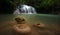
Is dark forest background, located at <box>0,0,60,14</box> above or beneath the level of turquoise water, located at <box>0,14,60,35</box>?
above

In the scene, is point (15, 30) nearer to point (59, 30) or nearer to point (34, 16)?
point (34, 16)

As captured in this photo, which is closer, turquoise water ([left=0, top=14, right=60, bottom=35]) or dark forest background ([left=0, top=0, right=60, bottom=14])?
turquoise water ([left=0, top=14, right=60, bottom=35])

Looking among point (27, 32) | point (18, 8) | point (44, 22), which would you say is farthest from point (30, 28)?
point (18, 8)

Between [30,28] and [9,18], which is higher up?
[9,18]

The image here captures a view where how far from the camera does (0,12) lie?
5.55 ft

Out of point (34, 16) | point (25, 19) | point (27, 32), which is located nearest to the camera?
point (27, 32)

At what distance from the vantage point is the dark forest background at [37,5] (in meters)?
1.68

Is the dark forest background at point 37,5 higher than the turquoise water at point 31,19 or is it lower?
higher

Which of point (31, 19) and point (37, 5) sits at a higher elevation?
point (37, 5)

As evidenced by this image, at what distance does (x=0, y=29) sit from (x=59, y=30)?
26.9 inches

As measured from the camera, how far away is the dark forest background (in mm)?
1685

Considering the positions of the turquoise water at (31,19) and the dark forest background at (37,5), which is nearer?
the turquoise water at (31,19)

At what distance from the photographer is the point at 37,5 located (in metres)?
1.68

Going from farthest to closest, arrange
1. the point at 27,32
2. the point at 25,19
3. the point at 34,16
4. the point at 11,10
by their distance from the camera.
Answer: the point at 11,10 → the point at 34,16 → the point at 25,19 → the point at 27,32
